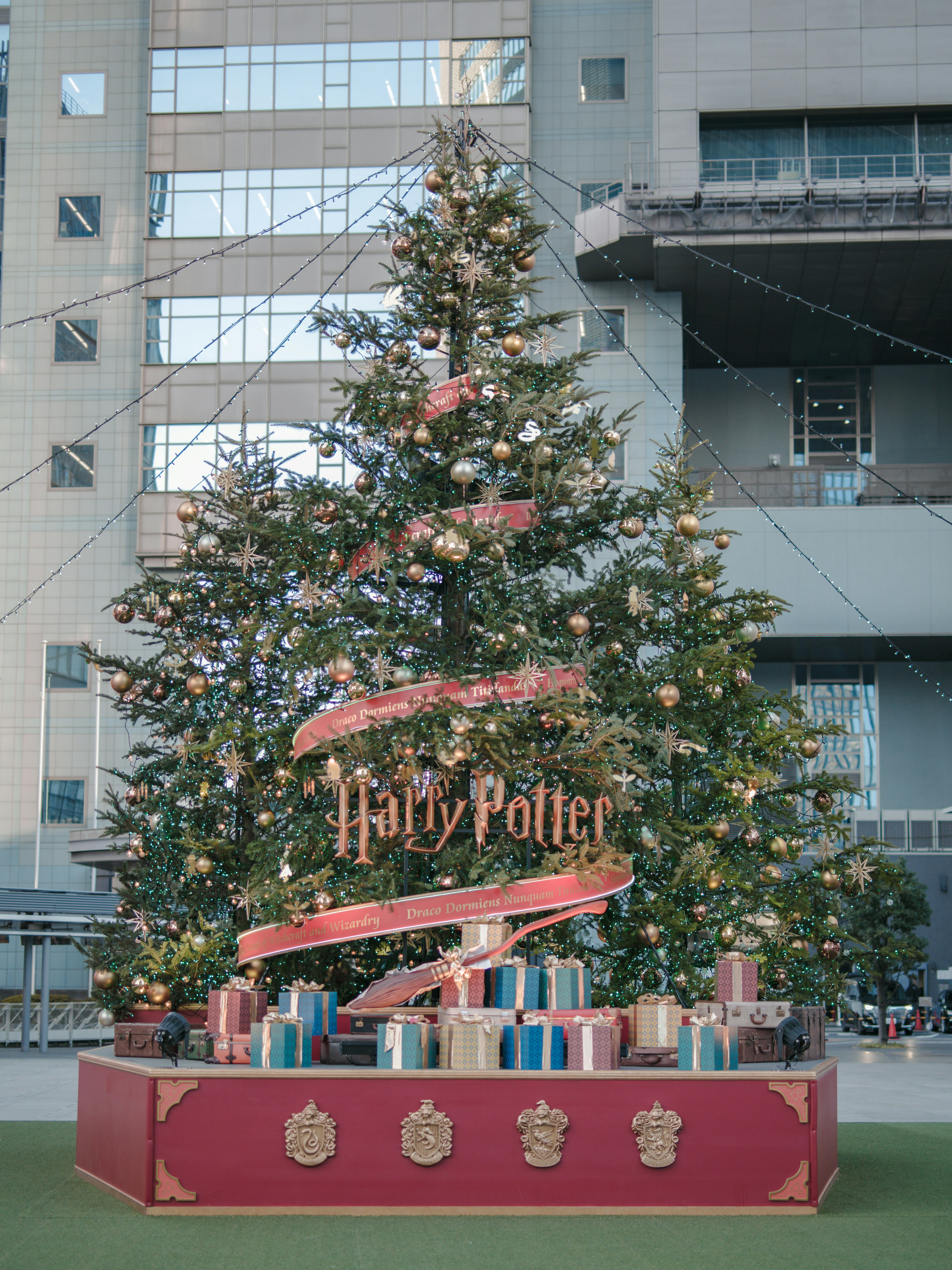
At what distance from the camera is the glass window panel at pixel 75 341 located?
1435 inches

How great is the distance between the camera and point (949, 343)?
34.1m

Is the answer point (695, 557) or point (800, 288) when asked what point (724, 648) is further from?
point (800, 288)

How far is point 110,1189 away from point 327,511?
530cm

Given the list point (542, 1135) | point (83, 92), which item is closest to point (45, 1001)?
point (542, 1135)

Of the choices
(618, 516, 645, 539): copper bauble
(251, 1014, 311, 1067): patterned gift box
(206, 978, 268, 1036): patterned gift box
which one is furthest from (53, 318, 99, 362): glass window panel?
(251, 1014, 311, 1067): patterned gift box

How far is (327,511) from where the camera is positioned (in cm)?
1089

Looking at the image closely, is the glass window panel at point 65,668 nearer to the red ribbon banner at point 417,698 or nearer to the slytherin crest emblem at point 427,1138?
the red ribbon banner at point 417,698

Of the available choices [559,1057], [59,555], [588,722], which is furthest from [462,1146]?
[59,555]

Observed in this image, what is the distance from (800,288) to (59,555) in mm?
20418

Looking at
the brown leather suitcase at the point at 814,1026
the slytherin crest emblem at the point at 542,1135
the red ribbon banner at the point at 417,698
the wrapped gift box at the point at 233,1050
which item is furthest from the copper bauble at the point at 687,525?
the wrapped gift box at the point at 233,1050

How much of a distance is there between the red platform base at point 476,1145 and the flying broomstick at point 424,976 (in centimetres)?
110

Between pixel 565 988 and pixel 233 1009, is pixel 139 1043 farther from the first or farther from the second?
pixel 565 988

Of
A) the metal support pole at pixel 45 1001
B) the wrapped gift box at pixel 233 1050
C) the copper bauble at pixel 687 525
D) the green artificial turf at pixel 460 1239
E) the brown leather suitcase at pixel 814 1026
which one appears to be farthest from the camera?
the metal support pole at pixel 45 1001

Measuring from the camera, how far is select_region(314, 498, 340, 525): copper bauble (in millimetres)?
10891
